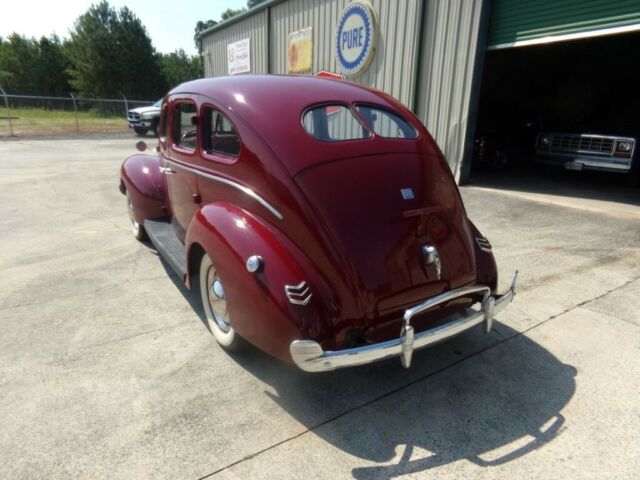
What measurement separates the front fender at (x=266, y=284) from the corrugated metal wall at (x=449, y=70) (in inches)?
274

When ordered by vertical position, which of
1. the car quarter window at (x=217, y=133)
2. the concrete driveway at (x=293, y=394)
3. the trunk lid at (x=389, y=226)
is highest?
the car quarter window at (x=217, y=133)

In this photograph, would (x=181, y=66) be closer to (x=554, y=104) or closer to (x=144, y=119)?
(x=144, y=119)

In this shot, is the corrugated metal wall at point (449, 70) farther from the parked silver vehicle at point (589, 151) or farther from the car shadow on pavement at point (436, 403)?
the car shadow on pavement at point (436, 403)

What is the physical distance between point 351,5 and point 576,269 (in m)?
8.30

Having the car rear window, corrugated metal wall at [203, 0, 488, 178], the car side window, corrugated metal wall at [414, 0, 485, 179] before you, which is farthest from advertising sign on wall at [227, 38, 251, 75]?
the car rear window

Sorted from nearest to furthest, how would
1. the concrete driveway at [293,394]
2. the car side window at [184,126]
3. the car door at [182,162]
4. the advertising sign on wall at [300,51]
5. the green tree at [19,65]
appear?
the concrete driveway at [293,394] → the car door at [182,162] → the car side window at [184,126] → the advertising sign on wall at [300,51] → the green tree at [19,65]

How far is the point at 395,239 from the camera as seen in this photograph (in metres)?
2.57

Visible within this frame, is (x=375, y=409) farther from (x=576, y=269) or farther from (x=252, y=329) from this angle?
(x=576, y=269)

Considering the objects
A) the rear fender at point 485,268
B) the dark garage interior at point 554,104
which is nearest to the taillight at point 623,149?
the dark garage interior at point 554,104

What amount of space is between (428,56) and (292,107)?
699 centimetres

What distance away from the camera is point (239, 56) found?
15.6 meters

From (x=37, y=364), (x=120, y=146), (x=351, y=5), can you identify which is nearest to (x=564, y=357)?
(x=37, y=364)

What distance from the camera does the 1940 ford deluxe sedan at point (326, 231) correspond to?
2.35 metres

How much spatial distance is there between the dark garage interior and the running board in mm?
6980
